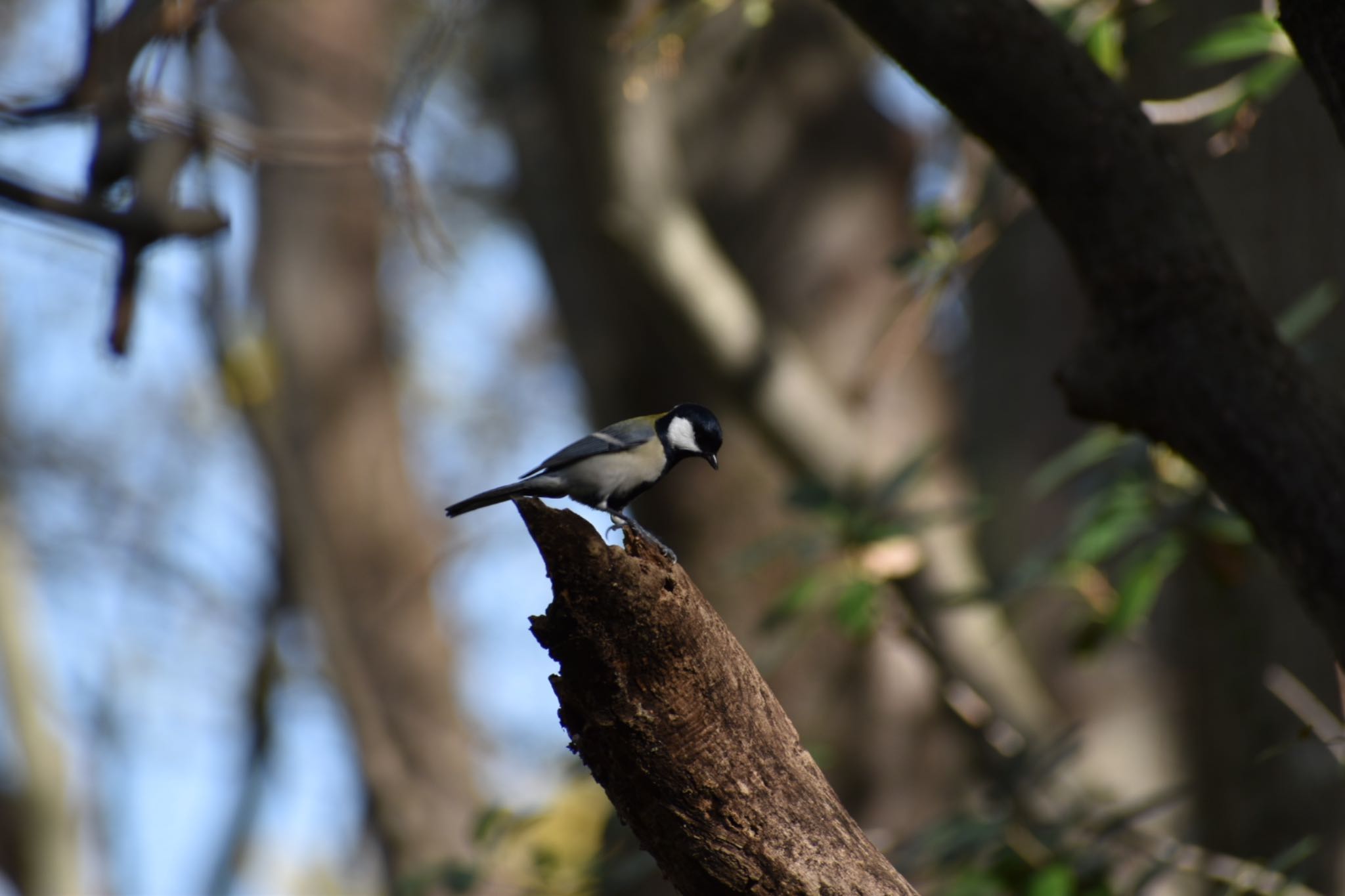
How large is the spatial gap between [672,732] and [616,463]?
30.4 inches

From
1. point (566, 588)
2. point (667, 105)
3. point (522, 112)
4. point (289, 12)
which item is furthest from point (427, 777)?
point (566, 588)

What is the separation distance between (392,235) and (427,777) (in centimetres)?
399

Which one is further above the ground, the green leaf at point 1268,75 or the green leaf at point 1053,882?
the green leaf at point 1268,75

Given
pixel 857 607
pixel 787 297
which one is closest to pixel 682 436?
pixel 857 607

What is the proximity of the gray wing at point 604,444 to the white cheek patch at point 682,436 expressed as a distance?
52mm

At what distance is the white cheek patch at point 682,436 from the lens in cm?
235

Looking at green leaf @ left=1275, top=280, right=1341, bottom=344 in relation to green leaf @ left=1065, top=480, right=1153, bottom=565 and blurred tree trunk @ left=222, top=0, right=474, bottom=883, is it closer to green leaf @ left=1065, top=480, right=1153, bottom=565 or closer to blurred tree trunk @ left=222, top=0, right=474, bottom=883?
green leaf @ left=1065, top=480, right=1153, bottom=565

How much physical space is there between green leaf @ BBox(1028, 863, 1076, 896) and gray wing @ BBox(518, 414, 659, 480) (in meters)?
1.26

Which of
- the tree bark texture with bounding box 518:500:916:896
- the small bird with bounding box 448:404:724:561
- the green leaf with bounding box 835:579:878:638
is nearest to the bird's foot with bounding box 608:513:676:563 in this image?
the small bird with bounding box 448:404:724:561

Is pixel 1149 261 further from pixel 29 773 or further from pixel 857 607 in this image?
pixel 29 773

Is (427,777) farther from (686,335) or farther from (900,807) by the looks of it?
(686,335)

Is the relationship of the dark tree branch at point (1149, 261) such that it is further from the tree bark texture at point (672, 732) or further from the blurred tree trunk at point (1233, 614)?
the blurred tree trunk at point (1233, 614)

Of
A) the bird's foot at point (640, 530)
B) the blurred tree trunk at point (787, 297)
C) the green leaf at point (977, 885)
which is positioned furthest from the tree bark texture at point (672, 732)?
the blurred tree trunk at point (787, 297)

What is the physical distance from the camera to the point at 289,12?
679cm
